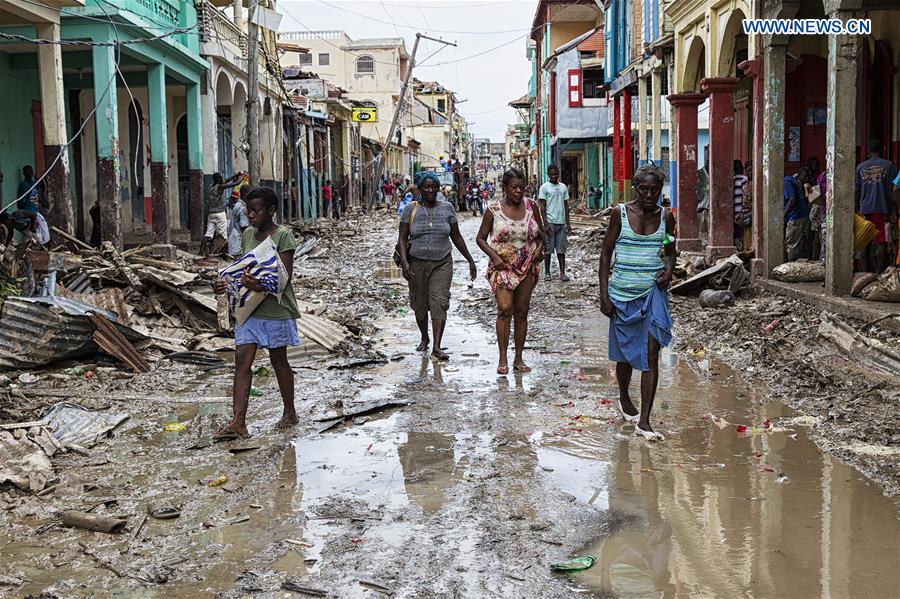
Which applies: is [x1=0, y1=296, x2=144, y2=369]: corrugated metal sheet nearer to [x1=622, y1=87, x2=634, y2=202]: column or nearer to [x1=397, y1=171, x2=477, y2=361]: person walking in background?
[x1=397, y1=171, x2=477, y2=361]: person walking in background

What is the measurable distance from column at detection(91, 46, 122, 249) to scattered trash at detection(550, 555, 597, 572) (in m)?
13.1

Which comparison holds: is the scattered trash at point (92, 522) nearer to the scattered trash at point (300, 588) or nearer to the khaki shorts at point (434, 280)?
the scattered trash at point (300, 588)

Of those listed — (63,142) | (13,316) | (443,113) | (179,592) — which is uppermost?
(443,113)

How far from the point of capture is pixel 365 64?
7069 centimetres

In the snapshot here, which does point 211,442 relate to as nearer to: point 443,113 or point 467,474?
point 467,474

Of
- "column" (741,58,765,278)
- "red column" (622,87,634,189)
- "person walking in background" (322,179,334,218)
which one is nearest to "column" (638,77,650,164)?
"red column" (622,87,634,189)

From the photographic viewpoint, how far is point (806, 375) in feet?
24.7

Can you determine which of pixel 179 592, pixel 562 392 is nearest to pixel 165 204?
pixel 562 392

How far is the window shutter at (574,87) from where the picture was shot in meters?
39.6

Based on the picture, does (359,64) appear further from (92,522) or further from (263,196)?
(92,522)

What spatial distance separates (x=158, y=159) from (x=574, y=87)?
24.9 metres

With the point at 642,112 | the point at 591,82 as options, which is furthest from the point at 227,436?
the point at 591,82

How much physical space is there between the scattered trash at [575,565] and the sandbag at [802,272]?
8240 millimetres

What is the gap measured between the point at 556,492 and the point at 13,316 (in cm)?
535
